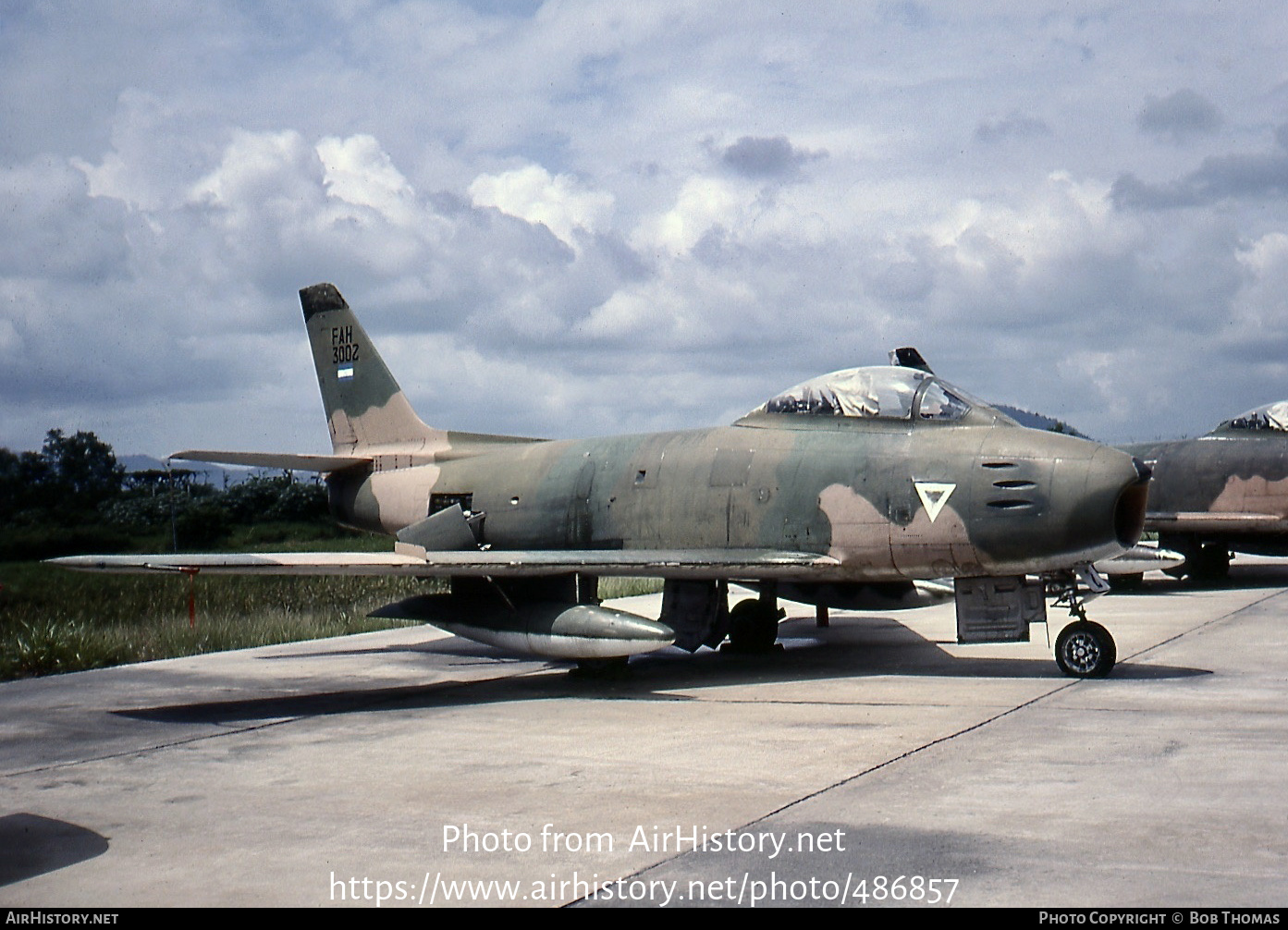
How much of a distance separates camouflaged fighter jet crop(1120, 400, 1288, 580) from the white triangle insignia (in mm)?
10744

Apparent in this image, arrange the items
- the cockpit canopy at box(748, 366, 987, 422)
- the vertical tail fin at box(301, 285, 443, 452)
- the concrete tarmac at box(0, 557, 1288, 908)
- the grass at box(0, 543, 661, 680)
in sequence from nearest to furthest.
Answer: the concrete tarmac at box(0, 557, 1288, 908) < the cockpit canopy at box(748, 366, 987, 422) < the grass at box(0, 543, 661, 680) < the vertical tail fin at box(301, 285, 443, 452)

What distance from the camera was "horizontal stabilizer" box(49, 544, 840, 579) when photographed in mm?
9562

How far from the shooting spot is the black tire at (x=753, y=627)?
12891mm

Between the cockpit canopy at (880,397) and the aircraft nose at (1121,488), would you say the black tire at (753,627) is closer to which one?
the cockpit canopy at (880,397)

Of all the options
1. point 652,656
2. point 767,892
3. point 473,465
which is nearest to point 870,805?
point 767,892

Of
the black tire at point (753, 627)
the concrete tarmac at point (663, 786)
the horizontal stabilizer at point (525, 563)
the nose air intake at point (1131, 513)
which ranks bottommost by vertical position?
the concrete tarmac at point (663, 786)

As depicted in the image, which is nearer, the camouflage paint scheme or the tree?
the camouflage paint scheme

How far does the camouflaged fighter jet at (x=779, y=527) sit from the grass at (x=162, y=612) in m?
1.89

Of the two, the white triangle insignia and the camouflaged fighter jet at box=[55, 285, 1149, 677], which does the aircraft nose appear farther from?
the white triangle insignia

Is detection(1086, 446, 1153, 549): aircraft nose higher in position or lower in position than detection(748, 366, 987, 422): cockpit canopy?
lower

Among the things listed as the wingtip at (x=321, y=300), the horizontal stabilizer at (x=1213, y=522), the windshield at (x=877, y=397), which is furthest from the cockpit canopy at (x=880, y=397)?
the horizontal stabilizer at (x=1213, y=522)

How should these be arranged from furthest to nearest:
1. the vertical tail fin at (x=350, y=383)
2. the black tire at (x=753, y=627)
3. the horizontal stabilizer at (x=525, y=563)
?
the vertical tail fin at (x=350, y=383)
the black tire at (x=753, y=627)
the horizontal stabilizer at (x=525, y=563)

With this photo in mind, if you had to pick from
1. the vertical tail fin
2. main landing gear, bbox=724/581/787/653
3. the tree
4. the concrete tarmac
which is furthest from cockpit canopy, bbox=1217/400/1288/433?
the tree
